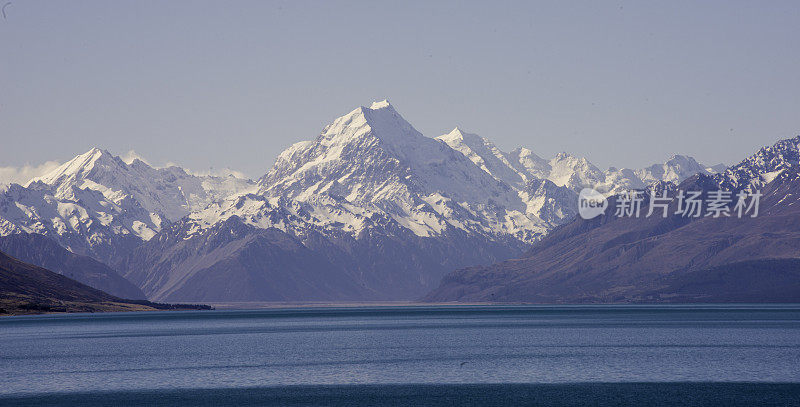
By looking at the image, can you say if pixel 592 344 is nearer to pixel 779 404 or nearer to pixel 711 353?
pixel 711 353

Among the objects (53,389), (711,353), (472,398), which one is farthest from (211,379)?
(711,353)

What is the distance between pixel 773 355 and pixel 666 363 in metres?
22.0

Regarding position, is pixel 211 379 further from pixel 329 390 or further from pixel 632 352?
pixel 632 352

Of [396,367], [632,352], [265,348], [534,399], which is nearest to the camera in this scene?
[534,399]

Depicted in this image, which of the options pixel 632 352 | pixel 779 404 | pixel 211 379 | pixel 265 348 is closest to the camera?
pixel 779 404

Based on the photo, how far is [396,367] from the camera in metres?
148

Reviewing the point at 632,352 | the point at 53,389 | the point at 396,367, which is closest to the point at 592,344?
the point at 632,352

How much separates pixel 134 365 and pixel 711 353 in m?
91.2

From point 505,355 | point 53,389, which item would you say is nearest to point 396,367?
point 505,355

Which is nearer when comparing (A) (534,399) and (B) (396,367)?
(A) (534,399)

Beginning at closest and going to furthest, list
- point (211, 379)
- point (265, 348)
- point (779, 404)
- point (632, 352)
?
point (779, 404) → point (211, 379) → point (632, 352) → point (265, 348)

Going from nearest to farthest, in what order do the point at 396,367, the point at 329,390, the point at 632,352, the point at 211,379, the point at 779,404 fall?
the point at 779,404 < the point at 329,390 < the point at 211,379 < the point at 396,367 < the point at 632,352

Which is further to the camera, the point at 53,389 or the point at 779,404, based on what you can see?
the point at 53,389

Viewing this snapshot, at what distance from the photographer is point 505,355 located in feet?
550
